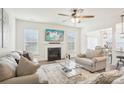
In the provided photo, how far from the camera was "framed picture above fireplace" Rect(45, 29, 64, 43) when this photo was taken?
1.99 metres

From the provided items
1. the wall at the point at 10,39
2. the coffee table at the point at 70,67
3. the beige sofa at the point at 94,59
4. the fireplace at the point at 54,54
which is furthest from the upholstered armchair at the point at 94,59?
the wall at the point at 10,39

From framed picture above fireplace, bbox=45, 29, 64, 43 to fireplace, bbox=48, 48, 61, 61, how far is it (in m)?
0.25

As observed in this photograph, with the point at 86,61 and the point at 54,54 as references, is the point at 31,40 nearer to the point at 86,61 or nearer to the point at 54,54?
the point at 54,54

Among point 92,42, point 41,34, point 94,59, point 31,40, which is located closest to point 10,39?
point 31,40

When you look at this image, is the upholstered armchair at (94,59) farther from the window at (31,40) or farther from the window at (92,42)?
the window at (31,40)

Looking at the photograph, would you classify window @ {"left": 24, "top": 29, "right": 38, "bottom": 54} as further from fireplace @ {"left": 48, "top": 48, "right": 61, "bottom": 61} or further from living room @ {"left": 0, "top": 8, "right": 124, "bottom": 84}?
fireplace @ {"left": 48, "top": 48, "right": 61, "bottom": 61}

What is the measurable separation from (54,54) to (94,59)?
0.93m

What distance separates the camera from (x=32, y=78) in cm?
137

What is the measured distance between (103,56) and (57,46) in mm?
1036

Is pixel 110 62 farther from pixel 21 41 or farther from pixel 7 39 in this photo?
pixel 7 39
